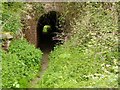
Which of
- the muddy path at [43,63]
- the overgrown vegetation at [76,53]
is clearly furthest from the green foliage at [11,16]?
the muddy path at [43,63]

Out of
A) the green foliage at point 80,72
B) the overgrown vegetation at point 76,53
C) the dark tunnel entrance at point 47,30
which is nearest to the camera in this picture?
the green foliage at point 80,72

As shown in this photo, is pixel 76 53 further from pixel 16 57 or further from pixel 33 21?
pixel 33 21

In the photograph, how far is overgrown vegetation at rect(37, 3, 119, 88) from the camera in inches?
390

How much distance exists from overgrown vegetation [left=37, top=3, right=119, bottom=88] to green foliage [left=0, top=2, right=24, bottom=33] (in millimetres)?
2090

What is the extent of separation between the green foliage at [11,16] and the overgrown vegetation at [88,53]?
6.86 ft

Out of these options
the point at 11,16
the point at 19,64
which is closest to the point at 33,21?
the point at 11,16

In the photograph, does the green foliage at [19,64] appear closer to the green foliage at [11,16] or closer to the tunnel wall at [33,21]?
the green foliage at [11,16]

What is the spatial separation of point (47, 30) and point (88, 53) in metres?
11.8

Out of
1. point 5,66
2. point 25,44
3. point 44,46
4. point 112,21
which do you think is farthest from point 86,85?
point 44,46

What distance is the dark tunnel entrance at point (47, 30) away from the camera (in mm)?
18481

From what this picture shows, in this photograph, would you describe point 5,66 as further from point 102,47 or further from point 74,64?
point 102,47

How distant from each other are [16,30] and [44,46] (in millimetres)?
5124

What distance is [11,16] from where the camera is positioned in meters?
14.1

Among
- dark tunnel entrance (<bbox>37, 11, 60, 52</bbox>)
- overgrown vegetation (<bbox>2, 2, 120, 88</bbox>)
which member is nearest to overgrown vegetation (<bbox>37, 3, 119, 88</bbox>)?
overgrown vegetation (<bbox>2, 2, 120, 88</bbox>)
